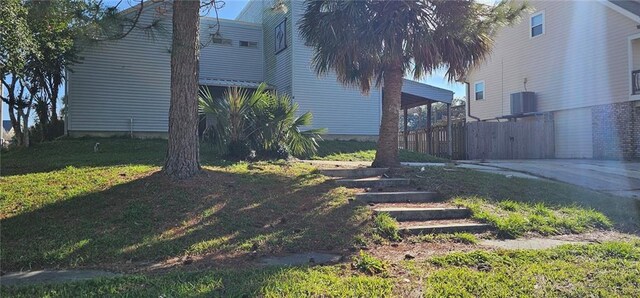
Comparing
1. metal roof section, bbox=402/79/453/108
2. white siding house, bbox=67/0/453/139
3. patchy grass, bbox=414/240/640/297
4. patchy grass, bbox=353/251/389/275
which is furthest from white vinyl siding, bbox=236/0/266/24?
patchy grass, bbox=414/240/640/297

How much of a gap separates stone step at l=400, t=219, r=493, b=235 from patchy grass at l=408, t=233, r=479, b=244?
161mm

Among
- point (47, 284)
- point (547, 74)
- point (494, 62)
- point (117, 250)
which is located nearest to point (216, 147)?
point (117, 250)

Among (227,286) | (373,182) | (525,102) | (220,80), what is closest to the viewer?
(227,286)

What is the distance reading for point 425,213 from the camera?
7.27 metres

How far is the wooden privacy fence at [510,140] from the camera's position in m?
20.3

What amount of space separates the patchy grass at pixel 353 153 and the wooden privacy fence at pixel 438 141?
5126mm

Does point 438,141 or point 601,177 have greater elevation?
point 438,141

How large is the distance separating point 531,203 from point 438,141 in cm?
1391

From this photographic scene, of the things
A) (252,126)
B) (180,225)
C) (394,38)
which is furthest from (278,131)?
(180,225)

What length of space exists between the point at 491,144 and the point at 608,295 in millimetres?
17125

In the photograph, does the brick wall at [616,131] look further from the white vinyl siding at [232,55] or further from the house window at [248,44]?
the house window at [248,44]

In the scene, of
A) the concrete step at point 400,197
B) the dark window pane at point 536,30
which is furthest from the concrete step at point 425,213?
the dark window pane at point 536,30

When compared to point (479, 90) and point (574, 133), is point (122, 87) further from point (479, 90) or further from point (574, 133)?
point (479, 90)

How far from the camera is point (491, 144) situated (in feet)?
66.8
